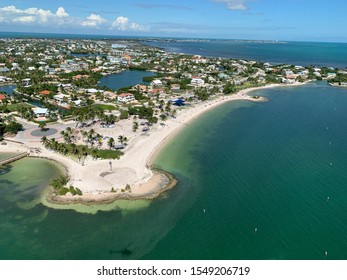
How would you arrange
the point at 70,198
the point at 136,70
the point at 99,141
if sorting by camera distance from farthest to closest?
the point at 136,70 → the point at 99,141 → the point at 70,198

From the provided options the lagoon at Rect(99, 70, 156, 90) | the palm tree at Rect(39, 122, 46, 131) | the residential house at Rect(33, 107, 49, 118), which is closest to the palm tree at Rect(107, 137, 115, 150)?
the palm tree at Rect(39, 122, 46, 131)

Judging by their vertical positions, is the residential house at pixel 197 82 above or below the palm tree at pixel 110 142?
above

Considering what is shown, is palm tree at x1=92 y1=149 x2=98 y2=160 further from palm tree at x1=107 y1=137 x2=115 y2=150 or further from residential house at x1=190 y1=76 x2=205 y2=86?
residential house at x1=190 y1=76 x2=205 y2=86

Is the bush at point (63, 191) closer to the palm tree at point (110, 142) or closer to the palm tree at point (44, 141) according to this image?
the palm tree at point (110, 142)

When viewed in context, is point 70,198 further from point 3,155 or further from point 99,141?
point 3,155

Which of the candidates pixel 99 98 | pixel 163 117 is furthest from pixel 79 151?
pixel 99 98

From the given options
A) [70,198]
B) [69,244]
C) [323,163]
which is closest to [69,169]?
[70,198]

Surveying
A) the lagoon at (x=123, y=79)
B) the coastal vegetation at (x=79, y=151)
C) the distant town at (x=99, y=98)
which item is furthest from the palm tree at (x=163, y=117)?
the lagoon at (x=123, y=79)
